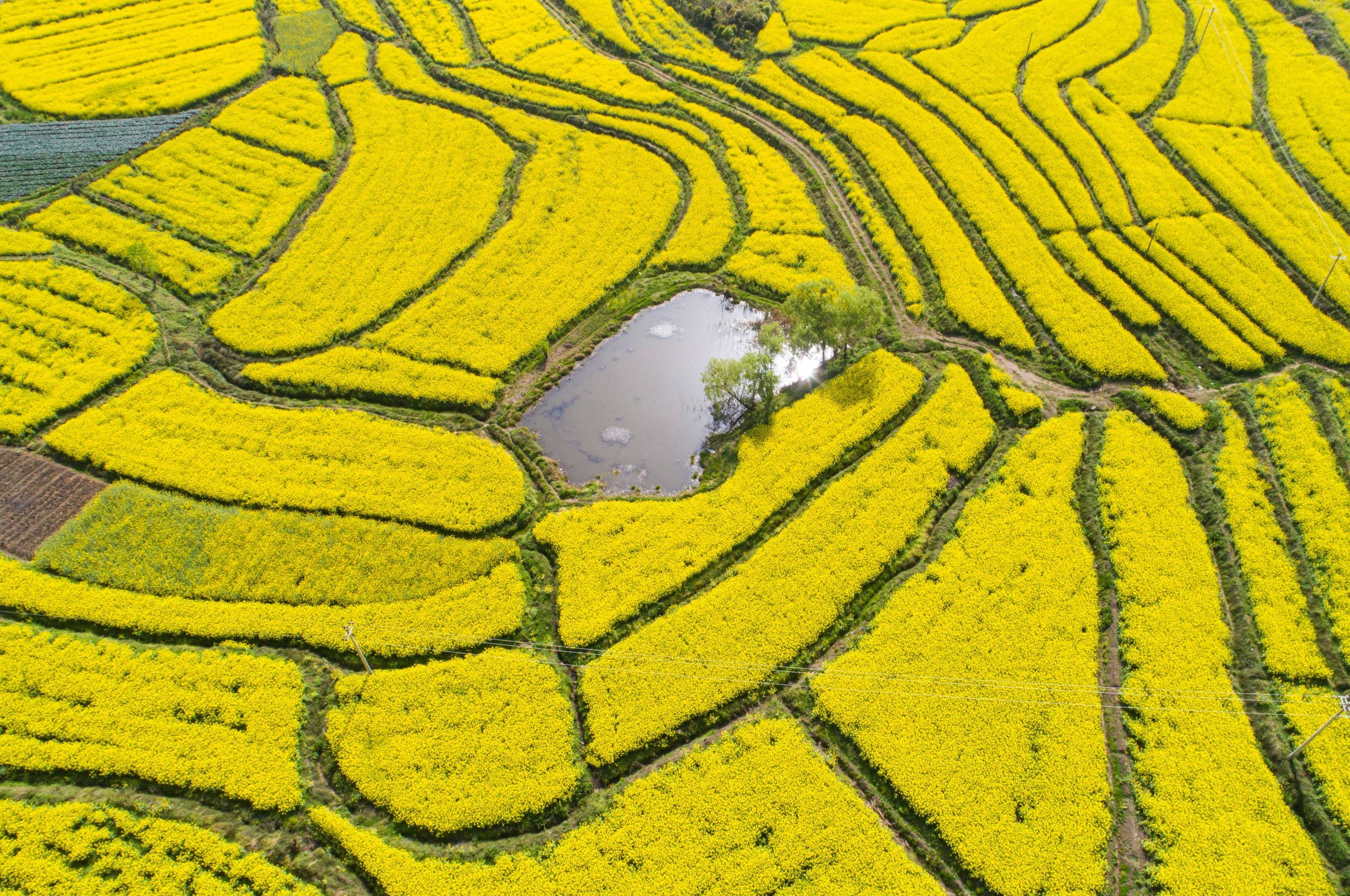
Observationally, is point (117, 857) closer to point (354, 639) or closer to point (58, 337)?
point (354, 639)

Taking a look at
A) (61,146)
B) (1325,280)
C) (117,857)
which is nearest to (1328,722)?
(1325,280)

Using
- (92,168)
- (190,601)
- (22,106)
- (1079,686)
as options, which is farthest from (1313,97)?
(22,106)

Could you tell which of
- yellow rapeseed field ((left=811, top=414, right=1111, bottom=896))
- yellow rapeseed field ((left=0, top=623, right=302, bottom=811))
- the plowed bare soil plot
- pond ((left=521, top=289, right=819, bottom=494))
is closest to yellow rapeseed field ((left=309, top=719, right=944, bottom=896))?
yellow rapeseed field ((left=811, top=414, right=1111, bottom=896))

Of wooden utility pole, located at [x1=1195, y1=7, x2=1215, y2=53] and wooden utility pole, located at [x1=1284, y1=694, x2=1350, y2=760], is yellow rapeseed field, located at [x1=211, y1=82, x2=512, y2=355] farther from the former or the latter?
wooden utility pole, located at [x1=1195, y1=7, x2=1215, y2=53]

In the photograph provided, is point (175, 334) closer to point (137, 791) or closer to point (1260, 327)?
point (137, 791)

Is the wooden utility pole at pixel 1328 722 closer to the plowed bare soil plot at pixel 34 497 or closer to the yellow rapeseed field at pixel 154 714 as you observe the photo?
the yellow rapeseed field at pixel 154 714

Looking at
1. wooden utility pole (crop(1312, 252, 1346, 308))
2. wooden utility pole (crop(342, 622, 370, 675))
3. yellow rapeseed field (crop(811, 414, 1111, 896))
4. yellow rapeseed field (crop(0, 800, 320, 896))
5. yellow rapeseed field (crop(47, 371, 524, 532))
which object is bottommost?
yellow rapeseed field (crop(0, 800, 320, 896))
